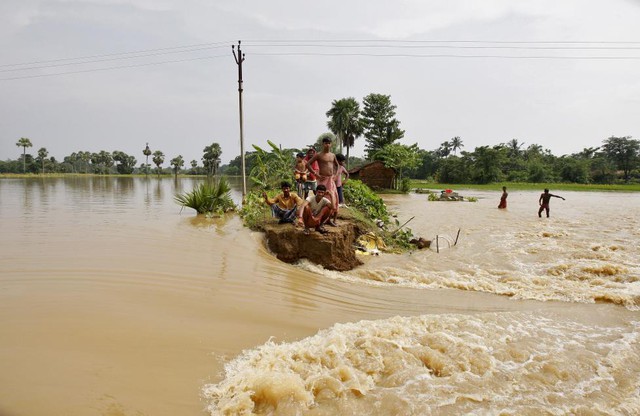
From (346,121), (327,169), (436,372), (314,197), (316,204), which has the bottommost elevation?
(436,372)

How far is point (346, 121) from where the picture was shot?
4553 cm

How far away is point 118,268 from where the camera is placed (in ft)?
17.8

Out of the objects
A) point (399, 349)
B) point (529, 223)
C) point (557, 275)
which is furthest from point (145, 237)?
point (529, 223)

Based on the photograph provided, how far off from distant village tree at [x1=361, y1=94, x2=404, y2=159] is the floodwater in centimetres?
3891

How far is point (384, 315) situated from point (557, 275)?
453cm

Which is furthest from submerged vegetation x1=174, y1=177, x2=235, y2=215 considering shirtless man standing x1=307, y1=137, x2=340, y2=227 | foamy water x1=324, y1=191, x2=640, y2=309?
foamy water x1=324, y1=191, x2=640, y2=309

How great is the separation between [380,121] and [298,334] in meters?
43.5

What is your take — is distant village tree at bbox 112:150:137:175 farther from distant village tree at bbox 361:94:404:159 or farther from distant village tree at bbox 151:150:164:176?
distant village tree at bbox 361:94:404:159

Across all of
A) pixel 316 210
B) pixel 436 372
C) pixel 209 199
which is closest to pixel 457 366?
pixel 436 372

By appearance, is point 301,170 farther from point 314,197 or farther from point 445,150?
Answer: point 445,150

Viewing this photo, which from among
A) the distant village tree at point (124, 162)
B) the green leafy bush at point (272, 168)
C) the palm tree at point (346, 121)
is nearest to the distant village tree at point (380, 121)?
the palm tree at point (346, 121)

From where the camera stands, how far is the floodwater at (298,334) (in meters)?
2.67

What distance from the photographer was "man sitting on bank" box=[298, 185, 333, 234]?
6832 millimetres

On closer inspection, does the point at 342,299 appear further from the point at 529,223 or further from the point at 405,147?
the point at 405,147
